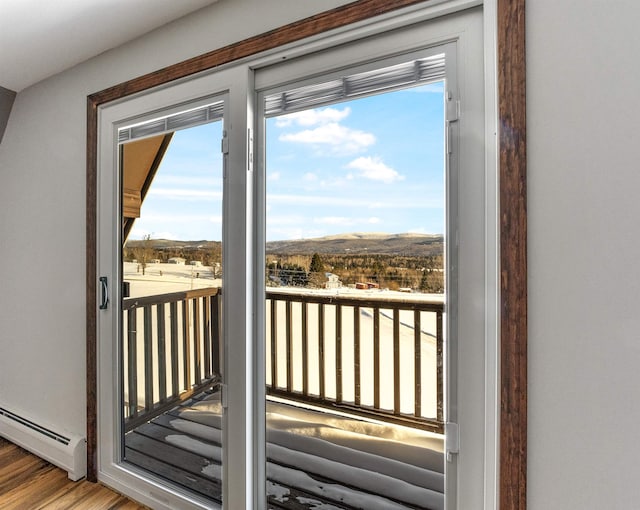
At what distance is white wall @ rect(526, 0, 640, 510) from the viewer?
2.77 ft

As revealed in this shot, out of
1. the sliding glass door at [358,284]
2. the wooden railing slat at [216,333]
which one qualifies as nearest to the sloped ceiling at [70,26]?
the sliding glass door at [358,284]

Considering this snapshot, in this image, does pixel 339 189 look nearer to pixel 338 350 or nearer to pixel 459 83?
pixel 459 83

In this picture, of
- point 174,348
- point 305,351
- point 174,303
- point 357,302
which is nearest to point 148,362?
point 174,348

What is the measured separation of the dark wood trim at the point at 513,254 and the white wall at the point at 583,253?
0.08ft

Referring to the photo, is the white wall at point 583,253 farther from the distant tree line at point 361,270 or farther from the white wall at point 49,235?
the white wall at point 49,235

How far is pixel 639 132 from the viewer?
32.9 inches

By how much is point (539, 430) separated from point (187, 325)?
1455 millimetres

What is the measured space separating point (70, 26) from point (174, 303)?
1.37 metres

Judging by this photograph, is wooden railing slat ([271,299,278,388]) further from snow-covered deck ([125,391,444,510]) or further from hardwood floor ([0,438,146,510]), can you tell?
hardwood floor ([0,438,146,510])


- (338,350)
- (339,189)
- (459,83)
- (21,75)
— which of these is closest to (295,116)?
(339,189)

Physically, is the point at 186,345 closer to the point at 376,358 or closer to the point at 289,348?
the point at 289,348

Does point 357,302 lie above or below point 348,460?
above

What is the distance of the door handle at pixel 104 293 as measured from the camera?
Answer: 186 cm

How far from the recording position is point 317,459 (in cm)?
143
